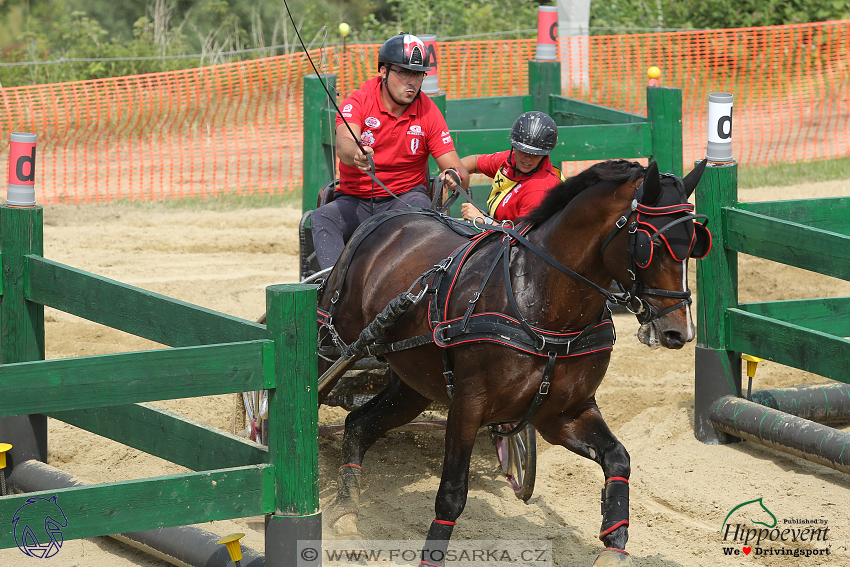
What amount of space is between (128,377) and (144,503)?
1.35 ft

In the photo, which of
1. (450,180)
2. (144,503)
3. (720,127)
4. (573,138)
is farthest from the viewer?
(573,138)

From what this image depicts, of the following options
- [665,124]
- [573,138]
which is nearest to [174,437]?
[573,138]

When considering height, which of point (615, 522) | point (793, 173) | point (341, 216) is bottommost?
point (615, 522)

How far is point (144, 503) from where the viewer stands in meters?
3.02

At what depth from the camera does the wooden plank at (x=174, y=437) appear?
334 cm

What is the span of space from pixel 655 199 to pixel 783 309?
2.67m

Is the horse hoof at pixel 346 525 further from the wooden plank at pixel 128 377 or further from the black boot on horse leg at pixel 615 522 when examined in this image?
the wooden plank at pixel 128 377

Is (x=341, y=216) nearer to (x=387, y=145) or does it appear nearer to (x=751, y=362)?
(x=387, y=145)

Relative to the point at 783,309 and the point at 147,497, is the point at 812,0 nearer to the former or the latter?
the point at 783,309

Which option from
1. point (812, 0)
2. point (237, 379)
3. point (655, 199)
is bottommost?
point (237, 379)

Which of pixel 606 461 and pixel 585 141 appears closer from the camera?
pixel 606 461

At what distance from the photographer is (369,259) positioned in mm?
4734

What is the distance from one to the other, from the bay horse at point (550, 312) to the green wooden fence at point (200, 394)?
92 centimetres

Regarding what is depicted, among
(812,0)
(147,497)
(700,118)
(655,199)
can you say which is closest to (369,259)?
(655,199)
